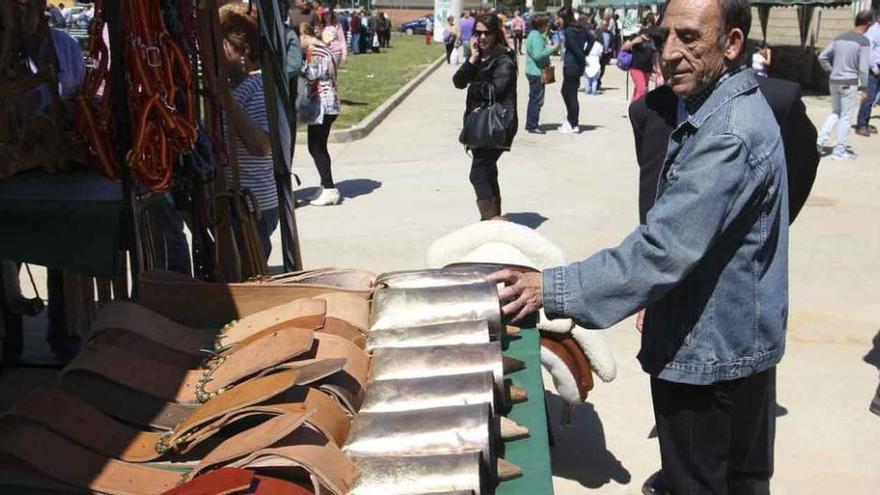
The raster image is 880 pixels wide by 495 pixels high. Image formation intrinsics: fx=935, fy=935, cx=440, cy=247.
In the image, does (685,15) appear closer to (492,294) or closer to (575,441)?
(492,294)

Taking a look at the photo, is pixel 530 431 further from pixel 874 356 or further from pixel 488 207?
pixel 488 207

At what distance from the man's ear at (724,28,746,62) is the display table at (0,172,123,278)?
211 cm

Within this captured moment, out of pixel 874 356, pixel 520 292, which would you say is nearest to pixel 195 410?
pixel 520 292

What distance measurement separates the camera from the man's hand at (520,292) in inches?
94.0

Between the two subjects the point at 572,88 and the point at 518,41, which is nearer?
the point at 572,88

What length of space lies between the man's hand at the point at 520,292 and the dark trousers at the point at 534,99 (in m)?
10.8

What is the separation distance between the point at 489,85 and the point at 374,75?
58.7ft

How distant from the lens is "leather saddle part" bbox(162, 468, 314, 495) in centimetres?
173

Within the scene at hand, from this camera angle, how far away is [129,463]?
6.58 ft

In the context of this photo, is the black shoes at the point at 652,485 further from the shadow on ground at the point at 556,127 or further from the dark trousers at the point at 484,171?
the shadow on ground at the point at 556,127

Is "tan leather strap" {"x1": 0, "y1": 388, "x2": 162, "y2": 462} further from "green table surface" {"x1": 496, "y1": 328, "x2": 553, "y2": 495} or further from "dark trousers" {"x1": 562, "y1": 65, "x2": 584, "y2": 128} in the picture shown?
"dark trousers" {"x1": 562, "y1": 65, "x2": 584, "y2": 128}

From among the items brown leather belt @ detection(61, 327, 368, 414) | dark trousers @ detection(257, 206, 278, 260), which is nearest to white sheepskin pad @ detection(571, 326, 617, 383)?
brown leather belt @ detection(61, 327, 368, 414)

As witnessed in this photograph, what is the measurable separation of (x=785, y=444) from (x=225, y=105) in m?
2.88

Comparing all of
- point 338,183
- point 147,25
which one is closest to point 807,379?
point 147,25
